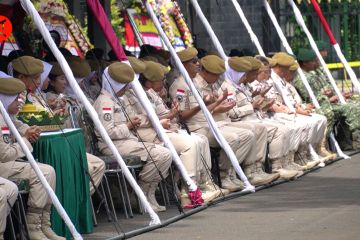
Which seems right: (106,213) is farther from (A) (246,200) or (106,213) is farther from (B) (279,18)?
(B) (279,18)

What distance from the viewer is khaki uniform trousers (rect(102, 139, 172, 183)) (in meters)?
12.9

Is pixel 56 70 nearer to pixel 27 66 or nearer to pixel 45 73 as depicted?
pixel 45 73

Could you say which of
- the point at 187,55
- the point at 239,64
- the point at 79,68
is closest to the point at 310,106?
the point at 239,64

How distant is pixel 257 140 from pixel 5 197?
19.0ft

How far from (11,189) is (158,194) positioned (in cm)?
401

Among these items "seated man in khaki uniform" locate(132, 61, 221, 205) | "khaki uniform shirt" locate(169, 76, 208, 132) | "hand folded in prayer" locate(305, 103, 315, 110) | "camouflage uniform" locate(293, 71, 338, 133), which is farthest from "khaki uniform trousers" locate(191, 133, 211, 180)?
"camouflage uniform" locate(293, 71, 338, 133)

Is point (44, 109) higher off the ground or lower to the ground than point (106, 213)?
higher

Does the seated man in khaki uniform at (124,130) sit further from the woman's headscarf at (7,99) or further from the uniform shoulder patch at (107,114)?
the woman's headscarf at (7,99)

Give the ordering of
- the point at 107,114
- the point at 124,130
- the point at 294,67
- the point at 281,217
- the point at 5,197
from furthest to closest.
A: the point at 294,67 < the point at 124,130 < the point at 107,114 < the point at 281,217 < the point at 5,197

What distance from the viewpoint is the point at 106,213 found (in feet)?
42.6

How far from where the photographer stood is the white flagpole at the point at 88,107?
37.5 feet

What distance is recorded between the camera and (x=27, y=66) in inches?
461

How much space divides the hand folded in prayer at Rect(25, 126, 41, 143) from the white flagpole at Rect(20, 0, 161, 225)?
0.87m

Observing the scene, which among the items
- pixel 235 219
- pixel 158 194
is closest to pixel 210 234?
pixel 235 219
